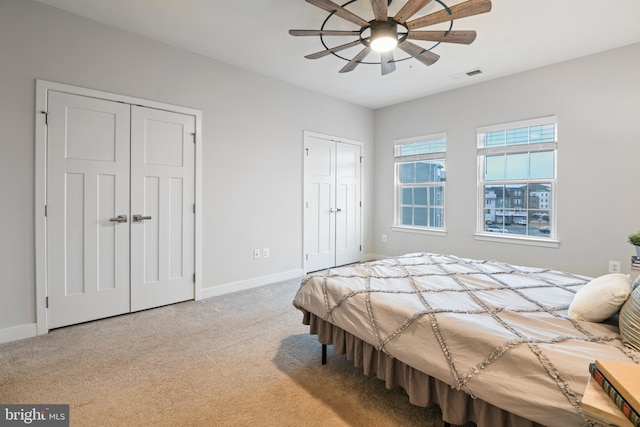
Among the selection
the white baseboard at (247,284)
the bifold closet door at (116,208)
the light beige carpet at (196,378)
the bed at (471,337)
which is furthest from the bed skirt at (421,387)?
the bifold closet door at (116,208)

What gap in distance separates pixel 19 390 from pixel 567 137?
5.47 metres

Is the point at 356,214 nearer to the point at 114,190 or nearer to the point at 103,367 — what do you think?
the point at 114,190

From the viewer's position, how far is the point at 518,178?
4.04 metres

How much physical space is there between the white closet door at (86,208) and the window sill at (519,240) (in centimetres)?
447

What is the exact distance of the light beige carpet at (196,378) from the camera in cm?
165

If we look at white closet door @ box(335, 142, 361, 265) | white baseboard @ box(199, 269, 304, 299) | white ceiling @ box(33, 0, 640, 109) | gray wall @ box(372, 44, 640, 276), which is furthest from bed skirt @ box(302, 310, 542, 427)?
gray wall @ box(372, 44, 640, 276)

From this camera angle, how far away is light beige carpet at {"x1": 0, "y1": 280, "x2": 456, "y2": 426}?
1.65m

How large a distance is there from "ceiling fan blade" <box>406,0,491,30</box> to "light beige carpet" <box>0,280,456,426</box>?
254 cm

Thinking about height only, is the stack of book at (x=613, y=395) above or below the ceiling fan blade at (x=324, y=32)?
below

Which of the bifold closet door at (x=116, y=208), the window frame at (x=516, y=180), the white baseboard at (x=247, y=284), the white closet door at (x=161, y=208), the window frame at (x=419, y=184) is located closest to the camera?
the bifold closet door at (x=116, y=208)

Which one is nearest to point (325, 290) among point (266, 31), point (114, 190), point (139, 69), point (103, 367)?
point (103, 367)

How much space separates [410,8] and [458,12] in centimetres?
35

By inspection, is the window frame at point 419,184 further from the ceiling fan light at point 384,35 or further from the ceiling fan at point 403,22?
the ceiling fan light at point 384,35

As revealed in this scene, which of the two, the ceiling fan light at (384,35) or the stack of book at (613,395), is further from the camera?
the ceiling fan light at (384,35)
